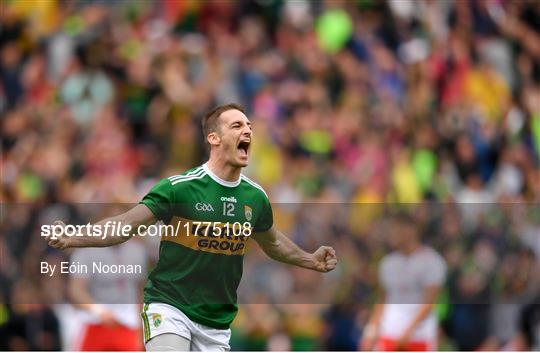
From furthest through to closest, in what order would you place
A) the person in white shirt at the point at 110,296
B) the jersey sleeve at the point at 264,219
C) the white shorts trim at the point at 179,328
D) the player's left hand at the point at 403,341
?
the player's left hand at the point at 403,341 < the person in white shirt at the point at 110,296 < the jersey sleeve at the point at 264,219 < the white shorts trim at the point at 179,328

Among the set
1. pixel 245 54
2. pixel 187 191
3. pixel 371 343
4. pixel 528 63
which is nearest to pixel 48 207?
pixel 371 343

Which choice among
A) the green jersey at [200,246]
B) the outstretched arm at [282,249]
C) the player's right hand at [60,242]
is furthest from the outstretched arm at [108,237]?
the outstretched arm at [282,249]

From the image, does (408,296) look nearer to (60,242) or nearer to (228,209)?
(228,209)

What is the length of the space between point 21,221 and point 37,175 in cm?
208

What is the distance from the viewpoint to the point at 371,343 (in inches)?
524

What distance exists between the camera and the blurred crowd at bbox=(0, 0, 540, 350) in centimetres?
1395

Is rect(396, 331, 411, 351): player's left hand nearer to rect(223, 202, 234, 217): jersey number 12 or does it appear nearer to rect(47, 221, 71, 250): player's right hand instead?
rect(223, 202, 234, 217): jersey number 12

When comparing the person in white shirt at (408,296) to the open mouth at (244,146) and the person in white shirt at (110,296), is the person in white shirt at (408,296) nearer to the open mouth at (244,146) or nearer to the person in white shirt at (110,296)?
the person in white shirt at (110,296)

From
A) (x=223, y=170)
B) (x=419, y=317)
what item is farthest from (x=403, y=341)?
(x=223, y=170)

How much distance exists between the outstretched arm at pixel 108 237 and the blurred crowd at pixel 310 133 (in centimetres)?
463

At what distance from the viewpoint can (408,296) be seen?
529 inches

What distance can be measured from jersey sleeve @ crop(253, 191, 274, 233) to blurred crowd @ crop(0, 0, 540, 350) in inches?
171

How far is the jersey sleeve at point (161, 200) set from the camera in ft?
27.5

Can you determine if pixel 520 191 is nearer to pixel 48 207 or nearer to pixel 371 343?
pixel 371 343
